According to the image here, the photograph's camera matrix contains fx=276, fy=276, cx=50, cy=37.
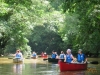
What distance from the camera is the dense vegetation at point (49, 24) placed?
16.2 meters

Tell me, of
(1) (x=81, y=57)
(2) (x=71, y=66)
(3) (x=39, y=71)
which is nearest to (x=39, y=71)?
(3) (x=39, y=71)

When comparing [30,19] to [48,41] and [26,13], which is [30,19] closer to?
[26,13]

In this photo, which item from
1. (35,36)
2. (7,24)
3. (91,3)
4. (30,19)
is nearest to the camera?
(91,3)

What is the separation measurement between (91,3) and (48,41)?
54.8 metres


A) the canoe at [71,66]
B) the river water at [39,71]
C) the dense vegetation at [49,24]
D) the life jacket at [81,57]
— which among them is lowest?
the river water at [39,71]

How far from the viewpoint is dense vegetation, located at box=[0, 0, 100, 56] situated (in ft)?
53.0

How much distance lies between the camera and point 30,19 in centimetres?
4138

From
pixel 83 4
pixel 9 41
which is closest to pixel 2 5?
pixel 83 4

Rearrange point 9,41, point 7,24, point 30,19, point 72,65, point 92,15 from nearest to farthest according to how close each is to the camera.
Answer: point 72,65 → point 92,15 → point 7,24 → point 30,19 → point 9,41

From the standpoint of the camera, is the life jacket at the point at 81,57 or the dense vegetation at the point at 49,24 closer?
the dense vegetation at the point at 49,24

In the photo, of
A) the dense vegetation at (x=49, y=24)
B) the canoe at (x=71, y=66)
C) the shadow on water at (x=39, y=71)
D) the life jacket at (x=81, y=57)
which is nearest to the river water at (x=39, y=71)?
the shadow on water at (x=39, y=71)

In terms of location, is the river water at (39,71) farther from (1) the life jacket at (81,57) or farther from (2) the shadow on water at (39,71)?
(1) the life jacket at (81,57)

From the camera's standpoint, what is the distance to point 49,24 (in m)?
65.1

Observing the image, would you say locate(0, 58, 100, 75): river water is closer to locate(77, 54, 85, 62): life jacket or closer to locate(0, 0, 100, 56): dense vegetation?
locate(77, 54, 85, 62): life jacket
